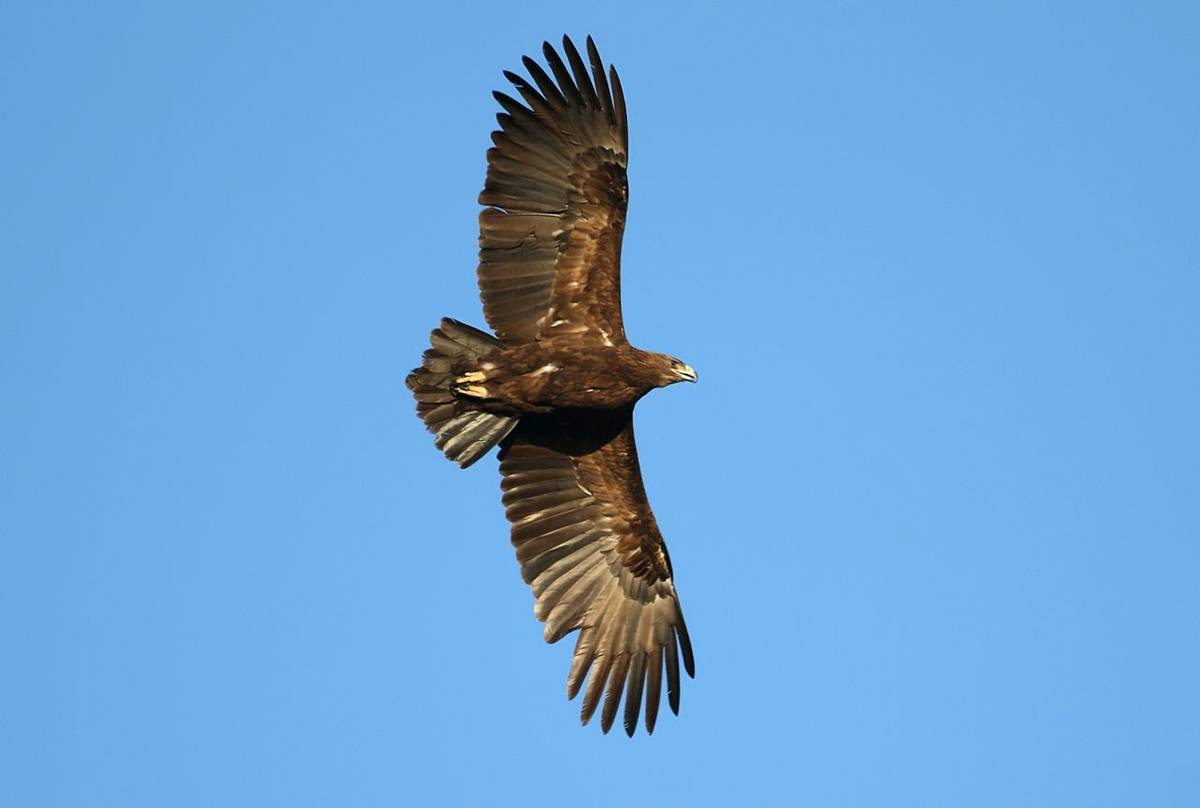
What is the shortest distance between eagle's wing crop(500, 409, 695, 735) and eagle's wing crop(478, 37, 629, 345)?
1143 millimetres

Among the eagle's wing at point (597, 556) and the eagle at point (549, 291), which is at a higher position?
the eagle at point (549, 291)

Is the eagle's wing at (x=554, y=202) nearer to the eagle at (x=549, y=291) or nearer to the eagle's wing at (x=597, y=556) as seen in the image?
the eagle at (x=549, y=291)

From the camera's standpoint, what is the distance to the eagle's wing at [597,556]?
17172 mm

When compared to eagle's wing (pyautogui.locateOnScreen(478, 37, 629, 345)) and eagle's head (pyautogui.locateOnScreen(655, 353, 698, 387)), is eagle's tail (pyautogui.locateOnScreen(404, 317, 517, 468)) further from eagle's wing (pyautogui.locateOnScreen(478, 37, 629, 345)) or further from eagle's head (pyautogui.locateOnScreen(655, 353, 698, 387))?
eagle's head (pyautogui.locateOnScreen(655, 353, 698, 387))

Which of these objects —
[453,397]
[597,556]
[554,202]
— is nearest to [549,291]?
[554,202]

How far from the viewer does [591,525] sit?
17547 millimetres

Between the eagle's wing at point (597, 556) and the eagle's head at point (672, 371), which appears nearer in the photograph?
the eagle's head at point (672, 371)

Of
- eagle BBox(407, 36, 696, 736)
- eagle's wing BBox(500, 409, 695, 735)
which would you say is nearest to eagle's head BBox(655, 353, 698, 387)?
eagle BBox(407, 36, 696, 736)

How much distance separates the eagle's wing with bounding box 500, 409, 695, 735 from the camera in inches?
676

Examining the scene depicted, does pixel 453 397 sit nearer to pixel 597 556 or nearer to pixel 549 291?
pixel 549 291

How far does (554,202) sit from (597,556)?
3.39m

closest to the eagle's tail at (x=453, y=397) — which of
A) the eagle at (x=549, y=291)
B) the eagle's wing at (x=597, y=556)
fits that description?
the eagle at (x=549, y=291)

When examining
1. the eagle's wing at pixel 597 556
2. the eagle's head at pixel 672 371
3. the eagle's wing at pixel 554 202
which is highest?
the eagle's wing at pixel 554 202

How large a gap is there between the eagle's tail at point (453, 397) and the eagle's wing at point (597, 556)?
782 mm
